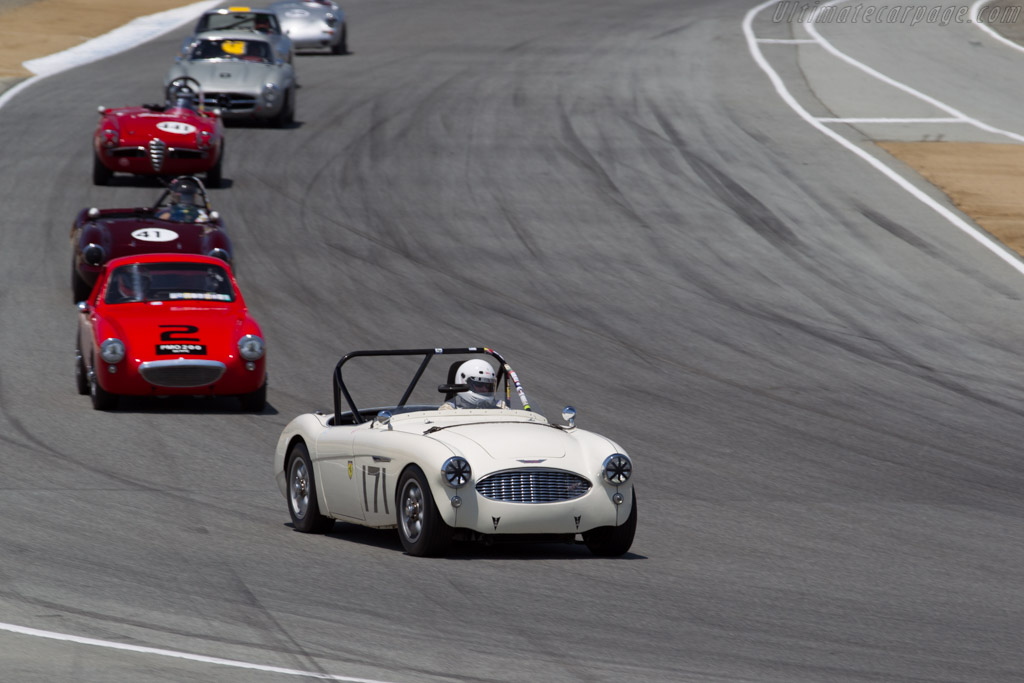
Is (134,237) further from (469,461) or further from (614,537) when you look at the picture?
(614,537)

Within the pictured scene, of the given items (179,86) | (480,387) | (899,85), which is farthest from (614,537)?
(899,85)

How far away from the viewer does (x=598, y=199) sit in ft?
81.7

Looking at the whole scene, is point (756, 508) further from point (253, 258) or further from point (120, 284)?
point (253, 258)

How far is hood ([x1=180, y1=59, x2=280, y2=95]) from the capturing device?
27.5 metres

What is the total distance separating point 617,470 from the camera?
30.2ft

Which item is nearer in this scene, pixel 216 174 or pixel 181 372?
pixel 181 372

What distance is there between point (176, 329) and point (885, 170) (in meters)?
15.9

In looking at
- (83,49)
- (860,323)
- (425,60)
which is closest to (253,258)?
(860,323)

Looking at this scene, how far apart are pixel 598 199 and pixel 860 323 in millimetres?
6667

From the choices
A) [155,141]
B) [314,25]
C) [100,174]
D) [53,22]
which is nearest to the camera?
[155,141]

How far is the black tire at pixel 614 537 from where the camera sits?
9320mm

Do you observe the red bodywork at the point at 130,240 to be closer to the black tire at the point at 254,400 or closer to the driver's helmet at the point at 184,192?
the driver's helmet at the point at 184,192

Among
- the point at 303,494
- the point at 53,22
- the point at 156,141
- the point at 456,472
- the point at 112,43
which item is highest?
the point at 456,472

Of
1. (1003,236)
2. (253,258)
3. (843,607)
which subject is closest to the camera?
(843,607)
